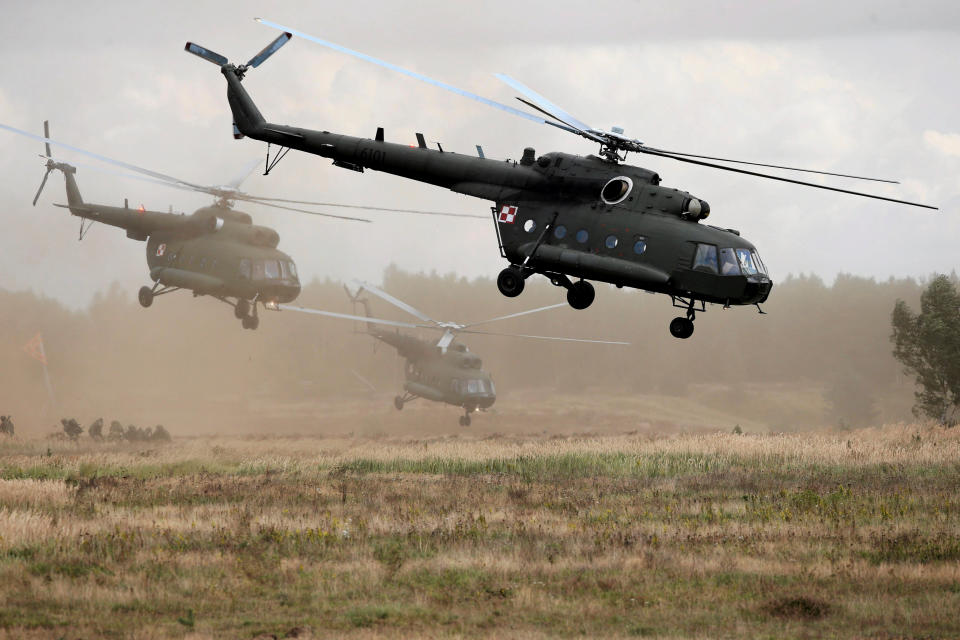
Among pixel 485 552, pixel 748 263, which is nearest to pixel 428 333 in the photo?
pixel 748 263

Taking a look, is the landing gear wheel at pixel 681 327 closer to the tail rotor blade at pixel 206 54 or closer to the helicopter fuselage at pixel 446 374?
the tail rotor blade at pixel 206 54

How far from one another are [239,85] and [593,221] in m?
12.9

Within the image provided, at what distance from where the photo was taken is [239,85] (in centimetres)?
3136

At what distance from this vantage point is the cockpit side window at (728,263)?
2247 cm

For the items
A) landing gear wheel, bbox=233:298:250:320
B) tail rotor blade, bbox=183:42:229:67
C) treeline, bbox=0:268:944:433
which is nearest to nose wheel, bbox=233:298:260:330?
landing gear wheel, bbox=233:298:250:320

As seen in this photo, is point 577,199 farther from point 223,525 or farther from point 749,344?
point 749,344

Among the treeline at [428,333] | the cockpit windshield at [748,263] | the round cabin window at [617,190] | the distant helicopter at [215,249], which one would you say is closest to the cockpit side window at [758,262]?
the cockpit windshield at [748,263]

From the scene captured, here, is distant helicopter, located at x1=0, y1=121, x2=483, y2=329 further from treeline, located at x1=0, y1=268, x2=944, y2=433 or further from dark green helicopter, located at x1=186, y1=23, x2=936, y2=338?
treeline, located at x1=0, y1=268, x2=944, y2=433

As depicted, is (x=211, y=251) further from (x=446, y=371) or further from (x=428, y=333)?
(x=428, y=333)

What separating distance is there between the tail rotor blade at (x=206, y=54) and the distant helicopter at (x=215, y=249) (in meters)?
10.0

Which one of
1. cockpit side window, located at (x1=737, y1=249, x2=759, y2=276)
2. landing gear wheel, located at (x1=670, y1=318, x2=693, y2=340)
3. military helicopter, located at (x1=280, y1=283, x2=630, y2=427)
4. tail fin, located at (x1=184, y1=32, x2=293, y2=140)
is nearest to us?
cockpit side window, located at (x1=737, y1=249, x2=759, y2=276)

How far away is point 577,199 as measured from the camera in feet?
79.2

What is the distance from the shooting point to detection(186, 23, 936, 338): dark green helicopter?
22656 millimetres

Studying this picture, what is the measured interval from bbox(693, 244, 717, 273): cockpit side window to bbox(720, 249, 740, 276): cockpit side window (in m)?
0.15
